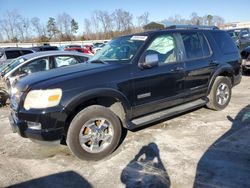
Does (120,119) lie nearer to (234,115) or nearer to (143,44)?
(143,44)

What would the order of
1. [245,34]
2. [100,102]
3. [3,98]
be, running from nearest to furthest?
Result: [100,102] → [3,98] → [245,34]

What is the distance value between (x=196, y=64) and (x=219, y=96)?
129 cm

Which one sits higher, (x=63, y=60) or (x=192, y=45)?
(x=192, y=45)

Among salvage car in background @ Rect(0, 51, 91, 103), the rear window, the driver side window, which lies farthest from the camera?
salvage car in background @ Rect(0, 51, 91, 103)

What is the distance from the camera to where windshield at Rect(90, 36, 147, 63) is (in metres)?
4.49

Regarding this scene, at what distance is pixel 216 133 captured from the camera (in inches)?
184

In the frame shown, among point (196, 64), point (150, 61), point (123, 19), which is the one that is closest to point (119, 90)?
point (150, 61)

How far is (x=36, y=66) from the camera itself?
26.0 feet

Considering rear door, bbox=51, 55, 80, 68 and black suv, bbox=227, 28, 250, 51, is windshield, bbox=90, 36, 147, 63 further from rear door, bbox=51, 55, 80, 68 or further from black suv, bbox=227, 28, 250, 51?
black suv, bbox=227, 28, 250, 51

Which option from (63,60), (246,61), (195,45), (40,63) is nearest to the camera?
(195,45)

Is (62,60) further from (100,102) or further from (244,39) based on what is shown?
(244,39)

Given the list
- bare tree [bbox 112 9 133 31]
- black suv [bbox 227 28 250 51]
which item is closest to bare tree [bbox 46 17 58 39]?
bare tree [bbox 112 9 133 31]

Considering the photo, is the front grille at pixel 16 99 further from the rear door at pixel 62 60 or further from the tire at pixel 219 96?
the tire at pixel 219 96

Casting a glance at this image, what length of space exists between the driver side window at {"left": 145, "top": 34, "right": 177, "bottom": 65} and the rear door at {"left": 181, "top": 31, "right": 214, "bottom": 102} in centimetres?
31
